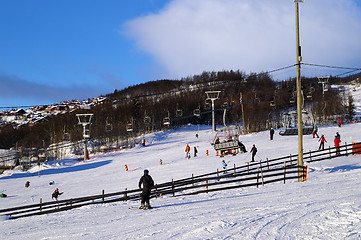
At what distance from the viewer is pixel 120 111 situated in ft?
394

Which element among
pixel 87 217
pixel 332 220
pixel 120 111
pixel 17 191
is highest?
pixel 120 111

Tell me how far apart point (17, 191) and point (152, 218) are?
29.2 meters

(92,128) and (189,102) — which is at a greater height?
(189,102)

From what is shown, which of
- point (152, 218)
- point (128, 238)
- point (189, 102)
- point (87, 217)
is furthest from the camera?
point (189, 102)

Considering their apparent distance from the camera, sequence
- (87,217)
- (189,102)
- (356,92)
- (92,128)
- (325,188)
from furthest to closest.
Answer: (356,92)
(189,102)
(92,128)
(325,188)
(87,217)

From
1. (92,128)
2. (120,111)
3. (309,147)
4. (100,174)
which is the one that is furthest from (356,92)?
(100,174)

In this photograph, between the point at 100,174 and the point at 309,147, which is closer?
the point at 309,147

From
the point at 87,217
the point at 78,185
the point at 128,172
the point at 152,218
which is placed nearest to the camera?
the point at 152,218

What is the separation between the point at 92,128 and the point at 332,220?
9445cm

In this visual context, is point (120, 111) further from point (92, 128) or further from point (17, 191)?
point (17, 191)

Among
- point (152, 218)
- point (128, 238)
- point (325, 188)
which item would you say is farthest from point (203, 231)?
point (325, 188)

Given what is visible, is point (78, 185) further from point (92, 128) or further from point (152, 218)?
point (92, 128)

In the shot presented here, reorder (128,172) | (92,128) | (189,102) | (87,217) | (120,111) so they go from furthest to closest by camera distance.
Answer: (189,102) → (120,111) → (92,128) → (128,172) → (87,217)

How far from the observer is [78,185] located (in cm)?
3244
